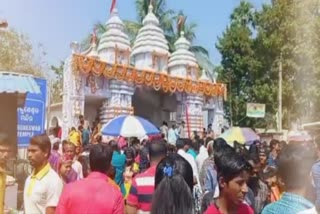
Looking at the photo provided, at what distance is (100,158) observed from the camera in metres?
4.22

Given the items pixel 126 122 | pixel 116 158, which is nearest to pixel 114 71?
pixel 126 122

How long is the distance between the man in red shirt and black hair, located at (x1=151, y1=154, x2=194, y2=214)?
14cm

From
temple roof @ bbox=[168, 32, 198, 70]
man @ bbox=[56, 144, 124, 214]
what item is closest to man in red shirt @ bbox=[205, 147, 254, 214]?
man @ bbox=[56, 144, 124, 214]

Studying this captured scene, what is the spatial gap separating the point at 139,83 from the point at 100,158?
1717cm

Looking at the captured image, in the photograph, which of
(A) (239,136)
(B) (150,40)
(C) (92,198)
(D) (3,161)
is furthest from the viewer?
(B) (150,40)

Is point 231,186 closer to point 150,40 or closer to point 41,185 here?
point 41,185

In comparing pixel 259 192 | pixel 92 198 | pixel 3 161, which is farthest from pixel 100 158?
pixel 259 192

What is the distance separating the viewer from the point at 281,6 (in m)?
18.8

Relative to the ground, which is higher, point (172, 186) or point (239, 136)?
point (239, 136)

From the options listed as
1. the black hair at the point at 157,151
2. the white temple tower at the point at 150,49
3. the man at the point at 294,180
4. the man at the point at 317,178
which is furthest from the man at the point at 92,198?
the white temple tower at the point at 150,49

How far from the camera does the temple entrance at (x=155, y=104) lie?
80.4 feet

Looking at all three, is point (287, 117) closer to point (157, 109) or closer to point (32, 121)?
point (157, 109)

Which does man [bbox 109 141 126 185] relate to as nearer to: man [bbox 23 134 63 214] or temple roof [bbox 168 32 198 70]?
man [bbox 23 134 63 214]

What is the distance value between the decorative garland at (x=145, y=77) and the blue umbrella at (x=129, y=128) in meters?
5.09
